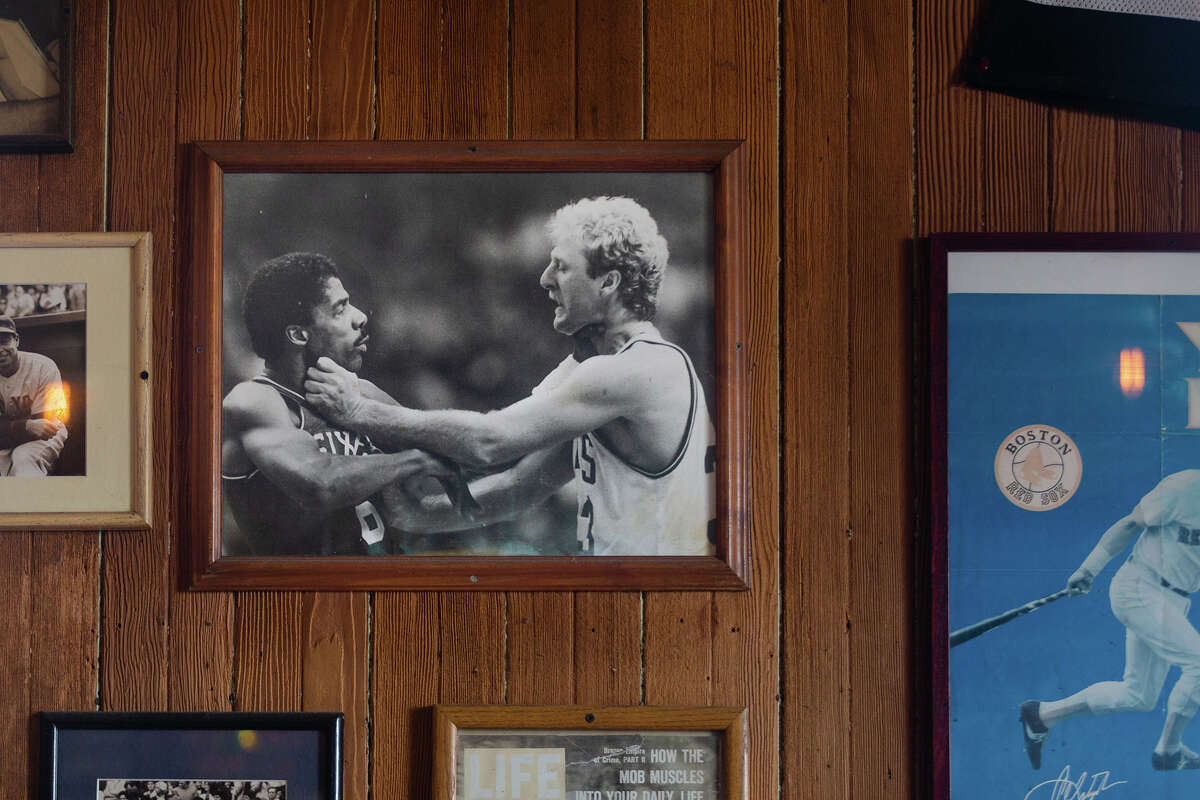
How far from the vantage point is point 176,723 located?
100 cm

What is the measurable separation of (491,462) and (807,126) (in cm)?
57

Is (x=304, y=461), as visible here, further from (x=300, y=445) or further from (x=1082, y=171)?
(x=1082, y=171)

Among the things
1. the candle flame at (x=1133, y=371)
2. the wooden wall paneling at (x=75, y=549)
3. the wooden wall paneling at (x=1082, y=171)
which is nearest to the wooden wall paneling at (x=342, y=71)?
the wooden wall paneling at (x=75, y=549)

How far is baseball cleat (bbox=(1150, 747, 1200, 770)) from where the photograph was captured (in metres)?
0.99

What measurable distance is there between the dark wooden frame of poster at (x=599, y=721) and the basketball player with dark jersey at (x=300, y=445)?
0.22 m

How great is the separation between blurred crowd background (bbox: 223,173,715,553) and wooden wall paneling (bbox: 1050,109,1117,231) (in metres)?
0.43

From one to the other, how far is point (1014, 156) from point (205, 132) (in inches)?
39.6

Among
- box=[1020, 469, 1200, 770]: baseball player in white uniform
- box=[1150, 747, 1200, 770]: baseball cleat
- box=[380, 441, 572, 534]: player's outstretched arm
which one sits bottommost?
box=[1150, 747, 1200, 770]: baseball cleat

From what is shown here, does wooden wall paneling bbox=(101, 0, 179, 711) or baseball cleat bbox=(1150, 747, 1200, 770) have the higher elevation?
wooden wall paneling bbox=(101, 0, 179, 711)

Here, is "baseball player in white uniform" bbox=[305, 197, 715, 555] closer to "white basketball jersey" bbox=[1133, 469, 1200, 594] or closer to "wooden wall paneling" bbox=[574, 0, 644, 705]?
"wooden wall paneling" bbox=[574, 0, 644, 705]

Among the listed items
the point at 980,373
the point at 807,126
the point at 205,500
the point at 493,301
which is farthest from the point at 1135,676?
the point at 205,500

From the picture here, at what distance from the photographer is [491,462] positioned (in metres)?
1.02

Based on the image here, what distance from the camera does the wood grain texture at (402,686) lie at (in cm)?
101
